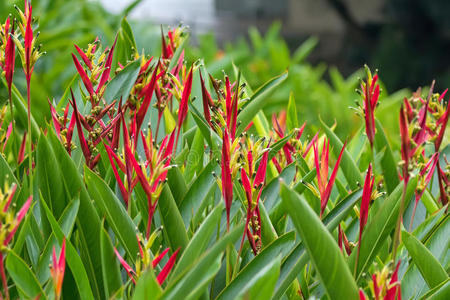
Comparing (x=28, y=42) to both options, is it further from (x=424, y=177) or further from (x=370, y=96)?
(x=424, y=177)

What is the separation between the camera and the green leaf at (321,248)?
0.79 m

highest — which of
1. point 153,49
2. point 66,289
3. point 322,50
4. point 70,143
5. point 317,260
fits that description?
point 322,50

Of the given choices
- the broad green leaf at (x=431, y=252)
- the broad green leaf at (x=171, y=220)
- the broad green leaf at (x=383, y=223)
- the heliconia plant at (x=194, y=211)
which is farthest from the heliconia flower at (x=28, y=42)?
the broad green leaf at (x=431, y=252)

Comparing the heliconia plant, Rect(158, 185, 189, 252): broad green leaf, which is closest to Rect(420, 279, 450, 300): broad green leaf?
the heliconia plant

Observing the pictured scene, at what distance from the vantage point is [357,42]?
52.0 ft

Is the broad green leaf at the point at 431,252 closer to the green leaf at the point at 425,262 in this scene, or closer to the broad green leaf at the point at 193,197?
the green leaf at the point at 425,262

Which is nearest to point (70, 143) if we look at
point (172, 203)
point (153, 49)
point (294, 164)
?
point (172, 203)

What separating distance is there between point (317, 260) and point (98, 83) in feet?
1.59

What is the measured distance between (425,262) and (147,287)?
0.42m

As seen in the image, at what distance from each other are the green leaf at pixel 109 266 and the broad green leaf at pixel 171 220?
100mm

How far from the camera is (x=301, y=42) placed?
18.4m

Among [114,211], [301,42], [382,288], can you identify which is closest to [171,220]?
[114,211]

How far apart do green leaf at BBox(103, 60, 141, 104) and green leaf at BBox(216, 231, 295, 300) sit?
1.21ft

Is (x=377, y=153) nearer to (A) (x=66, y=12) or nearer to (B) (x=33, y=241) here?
(B) (x=33, y=241)
